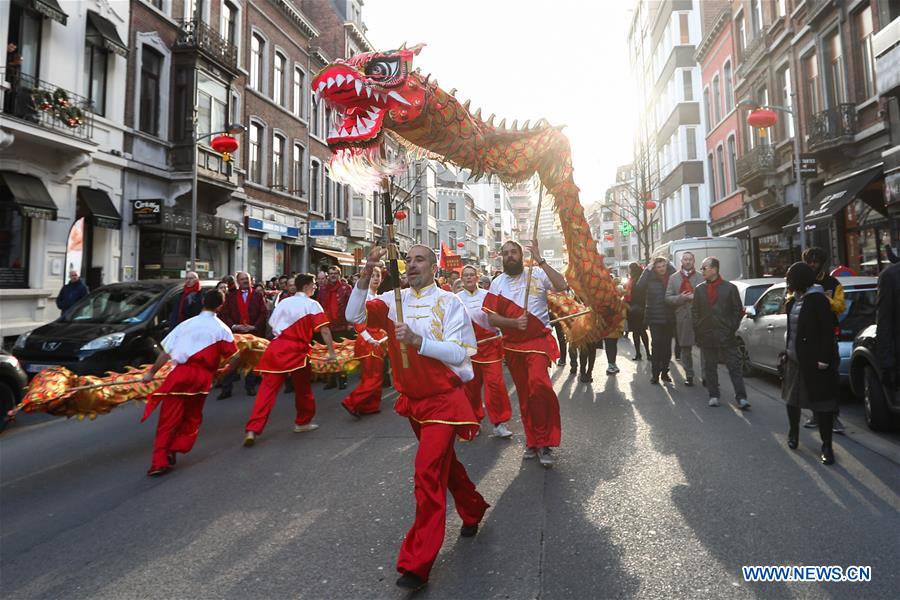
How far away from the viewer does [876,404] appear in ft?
18.5

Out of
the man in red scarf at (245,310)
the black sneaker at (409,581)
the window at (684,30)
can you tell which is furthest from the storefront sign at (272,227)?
the window at (684,30)

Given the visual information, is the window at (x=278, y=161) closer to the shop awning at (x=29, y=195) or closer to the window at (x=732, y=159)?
the shop awning at (x=29, y=195)

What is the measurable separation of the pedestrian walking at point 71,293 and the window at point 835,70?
19911 mm

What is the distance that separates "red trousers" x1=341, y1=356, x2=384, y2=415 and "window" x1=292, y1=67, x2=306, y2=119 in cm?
2297

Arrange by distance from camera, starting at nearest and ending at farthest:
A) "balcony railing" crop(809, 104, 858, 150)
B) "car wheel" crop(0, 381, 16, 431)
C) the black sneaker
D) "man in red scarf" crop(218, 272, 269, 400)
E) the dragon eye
Answer: the black sneaker, the dragon eye, "car wheel" crop(0, 381, 16, 431), "man in red scarf" crop(218, 272, 269, 400), "balcony railing" crop(809, 104, 858, 150)

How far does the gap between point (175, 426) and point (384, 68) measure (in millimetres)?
3617

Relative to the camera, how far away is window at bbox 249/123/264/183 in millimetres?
23203

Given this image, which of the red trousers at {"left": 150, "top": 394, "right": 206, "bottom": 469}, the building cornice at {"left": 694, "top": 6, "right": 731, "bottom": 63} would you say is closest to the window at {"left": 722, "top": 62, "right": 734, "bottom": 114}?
the building cornice at {"left": 694, "top": 6, "right": 731, "bottom": 63}

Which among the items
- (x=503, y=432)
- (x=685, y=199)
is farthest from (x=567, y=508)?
(x=685, y=199)

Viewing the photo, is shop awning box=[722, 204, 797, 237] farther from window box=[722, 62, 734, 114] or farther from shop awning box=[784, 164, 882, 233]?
window box=[722, 62, 734, 114]

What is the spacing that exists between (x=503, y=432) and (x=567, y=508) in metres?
1.99

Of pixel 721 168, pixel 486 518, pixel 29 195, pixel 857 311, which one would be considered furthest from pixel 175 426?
pixel 721 168

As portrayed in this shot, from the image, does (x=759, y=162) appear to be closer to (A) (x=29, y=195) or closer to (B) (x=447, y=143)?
(B) (x=447, y=143)

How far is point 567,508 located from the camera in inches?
154
